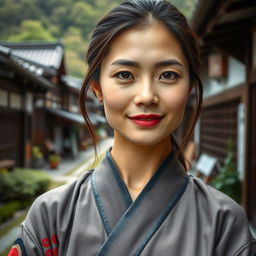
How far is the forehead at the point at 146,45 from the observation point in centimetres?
130

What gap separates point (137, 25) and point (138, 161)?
61 centimetres

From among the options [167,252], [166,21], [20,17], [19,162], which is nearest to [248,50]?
[166,21]

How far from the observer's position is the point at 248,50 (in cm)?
564

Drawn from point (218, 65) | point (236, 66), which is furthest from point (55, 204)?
point (218, 65)

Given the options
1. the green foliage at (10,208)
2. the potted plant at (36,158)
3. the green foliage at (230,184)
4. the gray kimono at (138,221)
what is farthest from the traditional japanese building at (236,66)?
the potted plant at (36,158)

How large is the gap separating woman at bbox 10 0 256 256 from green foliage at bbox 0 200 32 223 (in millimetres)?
5991

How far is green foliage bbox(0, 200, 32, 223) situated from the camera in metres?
6.81

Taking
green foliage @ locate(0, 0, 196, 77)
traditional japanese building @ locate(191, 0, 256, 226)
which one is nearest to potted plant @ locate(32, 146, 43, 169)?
traditional japanese building @ locate(191, 0, 256, 226)

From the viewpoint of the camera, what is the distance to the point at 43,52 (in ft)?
59.3

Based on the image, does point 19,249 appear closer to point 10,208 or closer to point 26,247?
point 26,247

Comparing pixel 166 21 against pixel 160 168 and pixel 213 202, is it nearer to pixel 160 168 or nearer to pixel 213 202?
pixel 160 168

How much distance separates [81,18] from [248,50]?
1600 inches

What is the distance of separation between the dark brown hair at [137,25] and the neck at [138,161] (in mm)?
202

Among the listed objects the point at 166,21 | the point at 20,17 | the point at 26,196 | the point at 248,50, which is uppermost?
the point at 20,17
